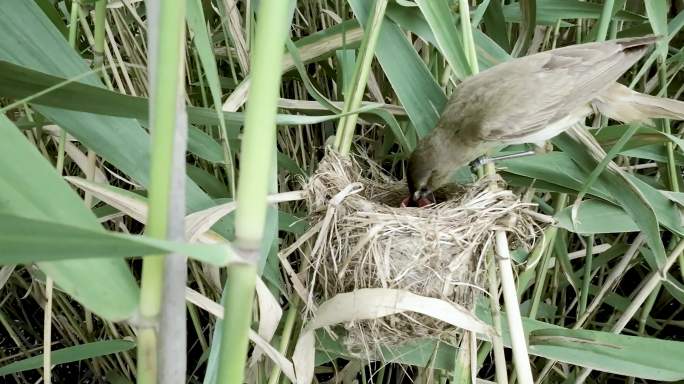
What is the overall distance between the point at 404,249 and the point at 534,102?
0.36 meters

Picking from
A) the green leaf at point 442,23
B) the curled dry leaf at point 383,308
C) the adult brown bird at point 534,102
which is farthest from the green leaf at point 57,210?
the adult brown bird at point 534,102

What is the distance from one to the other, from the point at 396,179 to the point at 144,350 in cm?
90

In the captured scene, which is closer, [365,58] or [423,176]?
[365,58]

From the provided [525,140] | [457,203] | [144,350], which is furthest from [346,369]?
[144,350]

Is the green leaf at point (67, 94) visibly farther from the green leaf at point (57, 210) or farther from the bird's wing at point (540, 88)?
the bird's wing at point (540, 88)

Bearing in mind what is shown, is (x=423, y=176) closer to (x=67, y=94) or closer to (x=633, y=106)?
(x=633, y=106)

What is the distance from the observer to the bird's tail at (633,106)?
895 millimetres

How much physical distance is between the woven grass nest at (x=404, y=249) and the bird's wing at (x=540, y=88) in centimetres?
18

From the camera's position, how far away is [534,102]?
0.97 metres

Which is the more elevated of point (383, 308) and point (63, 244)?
point (63, 244)

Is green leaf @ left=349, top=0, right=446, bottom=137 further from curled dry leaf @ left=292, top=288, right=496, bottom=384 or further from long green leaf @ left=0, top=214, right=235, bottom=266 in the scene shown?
long green leaf @ left=0, top=214, right=235, bottom=266

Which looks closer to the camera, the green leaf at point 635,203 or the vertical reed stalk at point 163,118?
the vertical reed stalk at point 163,118

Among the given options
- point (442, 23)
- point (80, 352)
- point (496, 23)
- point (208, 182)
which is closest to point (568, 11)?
point (496, 23)

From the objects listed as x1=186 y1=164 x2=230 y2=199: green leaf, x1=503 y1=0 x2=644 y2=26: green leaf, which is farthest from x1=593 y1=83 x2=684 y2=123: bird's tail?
x1=186 y1=164 x2=230 y2=199: green leaf
